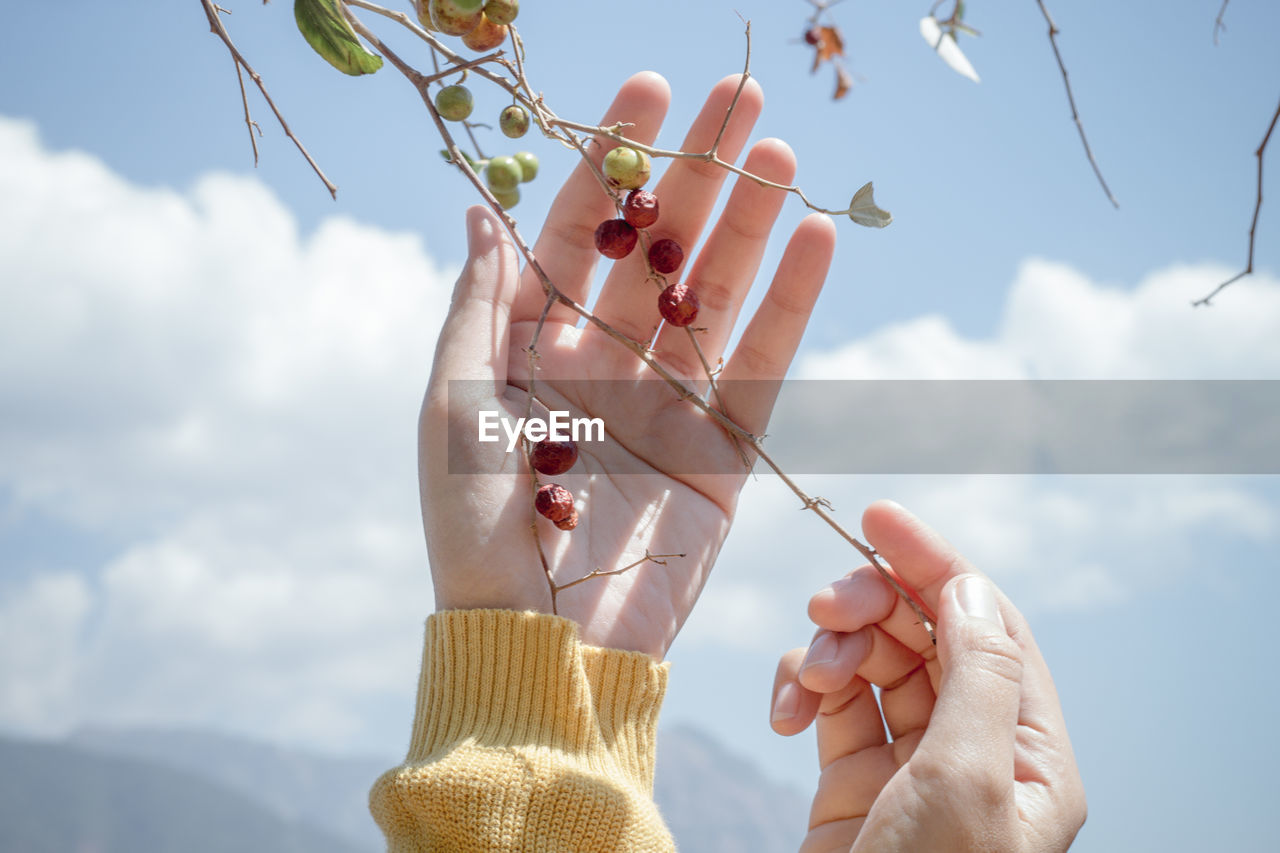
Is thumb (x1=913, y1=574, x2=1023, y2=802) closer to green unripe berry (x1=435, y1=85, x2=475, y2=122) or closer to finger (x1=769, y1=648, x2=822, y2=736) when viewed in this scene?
finger (x1=769, y1=648, x2=822, y2=736)

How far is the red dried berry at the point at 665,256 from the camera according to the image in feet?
5.42

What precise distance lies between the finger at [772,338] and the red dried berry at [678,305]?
233 mm

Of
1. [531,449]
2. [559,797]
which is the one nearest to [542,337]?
[531,449]

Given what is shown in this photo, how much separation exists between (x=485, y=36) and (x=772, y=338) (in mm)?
803

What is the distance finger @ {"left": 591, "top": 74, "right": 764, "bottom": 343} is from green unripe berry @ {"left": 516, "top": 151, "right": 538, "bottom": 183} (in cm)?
25

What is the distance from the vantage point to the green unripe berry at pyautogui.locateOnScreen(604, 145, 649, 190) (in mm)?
1387

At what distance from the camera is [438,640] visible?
1462mm

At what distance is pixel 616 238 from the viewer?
1562 millimetres

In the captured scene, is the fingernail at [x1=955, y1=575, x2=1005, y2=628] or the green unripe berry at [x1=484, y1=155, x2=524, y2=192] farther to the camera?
the green unripe berry at [x1=484, y1=155, x2=524, y2=192]

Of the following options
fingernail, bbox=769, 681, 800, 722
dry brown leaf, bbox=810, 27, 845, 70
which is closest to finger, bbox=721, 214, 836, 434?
dry brown leaf, bbox=810, 27, 845, 70

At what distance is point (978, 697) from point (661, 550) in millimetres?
623

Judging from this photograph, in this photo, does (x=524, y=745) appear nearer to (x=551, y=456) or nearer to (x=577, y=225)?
(x=551, y=456)

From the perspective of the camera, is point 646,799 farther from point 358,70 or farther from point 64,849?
point 64,849

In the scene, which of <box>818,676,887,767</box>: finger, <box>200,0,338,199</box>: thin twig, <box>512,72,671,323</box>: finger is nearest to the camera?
<box>200,0,338,199</box>: thin twig
